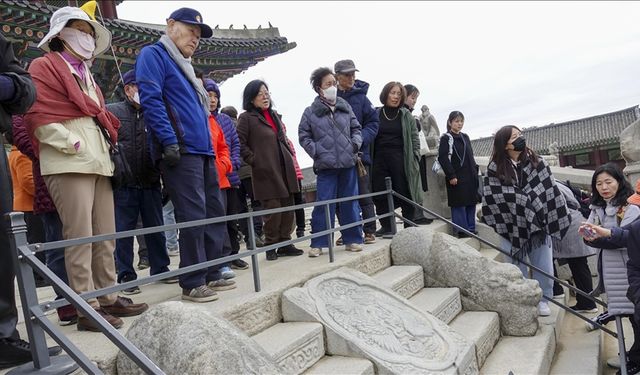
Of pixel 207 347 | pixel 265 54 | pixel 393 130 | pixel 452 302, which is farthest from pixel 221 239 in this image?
pixel 265 54

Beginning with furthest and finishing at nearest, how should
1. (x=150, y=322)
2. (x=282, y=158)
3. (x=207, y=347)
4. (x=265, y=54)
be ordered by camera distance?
(x=265, y=54) → (x=282, y=158) → (x=150, y=322) → (x=207, y=347)

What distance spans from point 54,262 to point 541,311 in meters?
4.20

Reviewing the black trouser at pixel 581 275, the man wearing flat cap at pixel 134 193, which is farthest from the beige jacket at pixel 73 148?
the black trouser at pixel 581 275

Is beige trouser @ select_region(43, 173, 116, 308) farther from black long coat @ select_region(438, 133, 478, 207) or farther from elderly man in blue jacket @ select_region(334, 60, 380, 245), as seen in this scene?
black long coat @ select_region(438, 133, 478, 207)

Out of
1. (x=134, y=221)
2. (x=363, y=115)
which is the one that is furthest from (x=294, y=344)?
(x=363, y=115)

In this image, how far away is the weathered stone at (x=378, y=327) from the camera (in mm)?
3016

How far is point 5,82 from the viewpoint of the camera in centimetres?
223

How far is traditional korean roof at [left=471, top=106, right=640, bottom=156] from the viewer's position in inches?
1194

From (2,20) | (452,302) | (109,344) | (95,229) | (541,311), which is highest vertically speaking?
(2,20)

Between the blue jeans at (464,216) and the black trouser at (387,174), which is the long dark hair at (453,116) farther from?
the blue jeans at (464,216)

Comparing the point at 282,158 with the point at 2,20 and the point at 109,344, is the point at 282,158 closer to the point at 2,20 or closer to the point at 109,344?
the point at 109,344

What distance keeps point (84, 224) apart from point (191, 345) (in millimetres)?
1051

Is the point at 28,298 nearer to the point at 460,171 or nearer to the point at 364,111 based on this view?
the point at 364,111

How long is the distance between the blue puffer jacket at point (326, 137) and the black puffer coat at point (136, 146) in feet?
5.25
